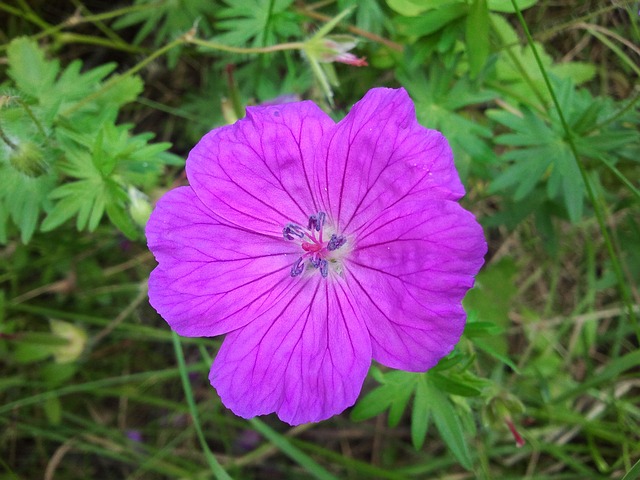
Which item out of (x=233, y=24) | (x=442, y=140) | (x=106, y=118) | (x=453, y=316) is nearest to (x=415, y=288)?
(x=453, y=316)

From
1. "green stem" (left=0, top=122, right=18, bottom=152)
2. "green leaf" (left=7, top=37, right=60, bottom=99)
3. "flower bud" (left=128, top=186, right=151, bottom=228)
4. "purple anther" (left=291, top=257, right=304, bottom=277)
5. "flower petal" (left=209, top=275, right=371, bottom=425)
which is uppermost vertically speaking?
"green leaf" (left=7, top=37, right=60, bottom=99)

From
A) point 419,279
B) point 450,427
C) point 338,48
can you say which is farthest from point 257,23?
point 450,427

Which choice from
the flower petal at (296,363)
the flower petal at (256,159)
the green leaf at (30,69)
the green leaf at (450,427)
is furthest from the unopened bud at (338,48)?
the green leaf at (450,427)

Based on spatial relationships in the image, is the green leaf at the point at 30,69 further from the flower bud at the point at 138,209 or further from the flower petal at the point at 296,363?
the flower petal at the point at 296,363

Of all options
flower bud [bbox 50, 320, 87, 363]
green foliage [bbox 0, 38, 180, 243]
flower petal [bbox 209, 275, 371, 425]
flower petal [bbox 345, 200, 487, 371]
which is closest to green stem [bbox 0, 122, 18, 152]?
green foliage [bbox 0, 38, 180, 243]

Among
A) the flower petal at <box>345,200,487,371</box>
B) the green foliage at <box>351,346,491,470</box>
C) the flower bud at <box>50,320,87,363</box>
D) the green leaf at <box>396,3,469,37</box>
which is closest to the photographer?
the flower petal at <box>345,200,487,371</box>

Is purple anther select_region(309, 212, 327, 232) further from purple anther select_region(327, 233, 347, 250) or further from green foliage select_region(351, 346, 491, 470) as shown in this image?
green foliage select_region(351, 346, 491, 470)

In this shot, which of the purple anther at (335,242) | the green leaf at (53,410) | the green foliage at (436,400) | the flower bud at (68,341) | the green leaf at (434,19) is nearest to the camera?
the purple anther at (335,242)

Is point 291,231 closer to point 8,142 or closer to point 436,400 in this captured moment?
point 436,400
